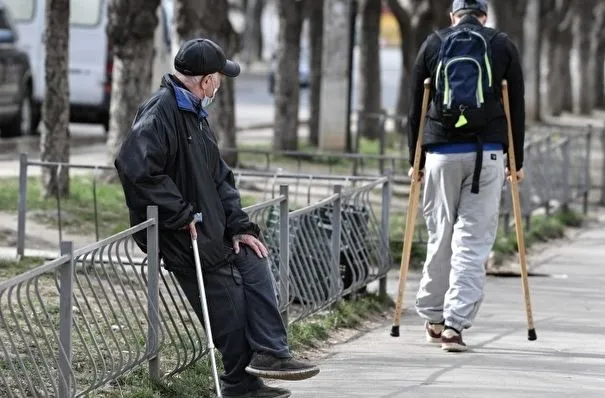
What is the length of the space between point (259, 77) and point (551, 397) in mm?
50866

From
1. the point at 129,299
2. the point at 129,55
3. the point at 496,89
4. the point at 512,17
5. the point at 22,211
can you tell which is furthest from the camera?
A: the point at 512,17

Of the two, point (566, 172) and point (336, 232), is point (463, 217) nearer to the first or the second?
point (336, 232)

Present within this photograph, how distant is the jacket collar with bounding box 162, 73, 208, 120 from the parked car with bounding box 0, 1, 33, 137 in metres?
14.3

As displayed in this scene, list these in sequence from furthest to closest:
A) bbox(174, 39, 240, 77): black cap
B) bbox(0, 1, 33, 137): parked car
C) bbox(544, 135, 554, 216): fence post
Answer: bbox(0, 1, 33, 137): parked car, bbox(544, 135, 554, 216): fence post, bbox(174, 39, 240, 77): black cap

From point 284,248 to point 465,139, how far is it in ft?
3.60

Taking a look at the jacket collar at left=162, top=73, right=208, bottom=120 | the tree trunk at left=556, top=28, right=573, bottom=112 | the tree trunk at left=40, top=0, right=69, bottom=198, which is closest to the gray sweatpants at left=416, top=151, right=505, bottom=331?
the jacket collar at left=162, top=73, right=208, bottom=120

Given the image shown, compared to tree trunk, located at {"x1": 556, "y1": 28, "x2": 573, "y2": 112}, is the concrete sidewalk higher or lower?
lower

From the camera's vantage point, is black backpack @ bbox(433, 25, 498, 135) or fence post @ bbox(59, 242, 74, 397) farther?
black backpack @ bbox(433, 25, 498, 135)

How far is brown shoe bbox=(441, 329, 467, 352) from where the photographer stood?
8562 mm

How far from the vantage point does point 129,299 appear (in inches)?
276

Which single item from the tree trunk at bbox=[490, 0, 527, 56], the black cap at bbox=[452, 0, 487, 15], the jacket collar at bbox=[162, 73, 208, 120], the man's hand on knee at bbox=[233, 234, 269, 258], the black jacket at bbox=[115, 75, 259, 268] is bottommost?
the man's hand on knee at bbox=[233, 234, 269, 258]

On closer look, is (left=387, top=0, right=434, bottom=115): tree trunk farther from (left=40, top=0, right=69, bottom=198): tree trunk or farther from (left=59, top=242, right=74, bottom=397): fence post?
(left=59, top=242, right=74, bottom=397): fence post

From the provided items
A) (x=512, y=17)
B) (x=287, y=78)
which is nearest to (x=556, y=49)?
(x=512, y=17)

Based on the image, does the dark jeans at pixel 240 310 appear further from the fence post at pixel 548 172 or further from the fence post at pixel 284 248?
the fence post at pixel 548 172
